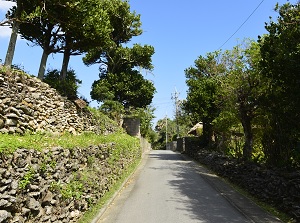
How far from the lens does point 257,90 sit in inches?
642

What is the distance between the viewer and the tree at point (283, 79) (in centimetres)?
1032

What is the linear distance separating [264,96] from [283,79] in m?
3.70

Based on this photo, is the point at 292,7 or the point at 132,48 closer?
the point at 292,7

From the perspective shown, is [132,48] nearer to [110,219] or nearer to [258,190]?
[258,190]

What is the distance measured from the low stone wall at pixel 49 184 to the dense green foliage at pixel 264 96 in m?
7.63

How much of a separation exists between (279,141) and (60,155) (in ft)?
34.7

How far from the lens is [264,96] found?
14656 mm

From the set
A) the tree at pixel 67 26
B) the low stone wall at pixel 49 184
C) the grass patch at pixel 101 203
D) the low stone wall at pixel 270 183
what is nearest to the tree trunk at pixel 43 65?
the tree at pixel 67 26

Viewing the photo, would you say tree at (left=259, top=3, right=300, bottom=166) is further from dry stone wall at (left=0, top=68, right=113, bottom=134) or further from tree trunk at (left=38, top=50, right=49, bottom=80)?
tree trunk at (left=38, top=50, right=49, bottom=80)

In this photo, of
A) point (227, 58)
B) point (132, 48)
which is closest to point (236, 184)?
point (227, 58)

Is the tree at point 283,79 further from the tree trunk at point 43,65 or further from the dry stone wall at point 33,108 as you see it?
the tree trunk at point 43,65

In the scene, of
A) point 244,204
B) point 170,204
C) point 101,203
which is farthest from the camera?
point 244,204

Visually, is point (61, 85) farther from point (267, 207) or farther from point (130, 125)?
point (130, 125)

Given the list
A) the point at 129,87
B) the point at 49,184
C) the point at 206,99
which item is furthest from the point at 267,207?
the point at 129,87
